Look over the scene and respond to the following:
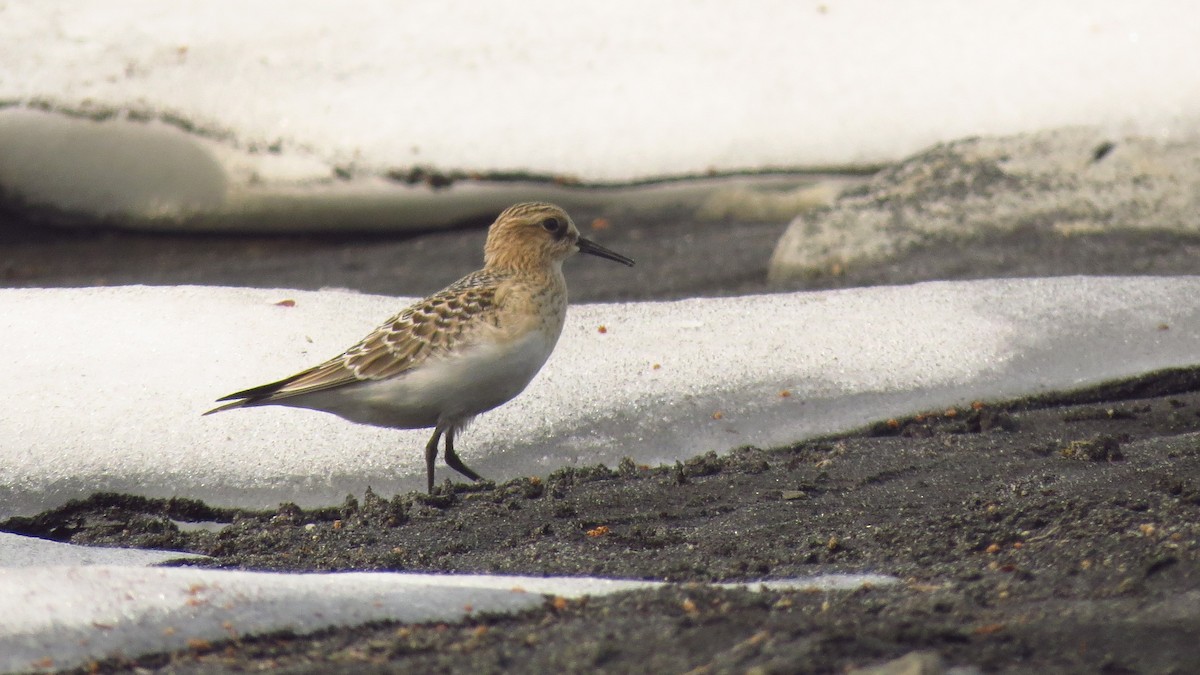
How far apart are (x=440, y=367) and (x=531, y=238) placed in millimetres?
682

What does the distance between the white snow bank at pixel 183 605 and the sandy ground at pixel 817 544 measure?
0.05 metres

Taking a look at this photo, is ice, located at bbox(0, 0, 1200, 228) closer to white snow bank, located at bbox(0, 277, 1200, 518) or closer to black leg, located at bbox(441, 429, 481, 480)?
white snow bank, located at bbox(0, 277, 1200, 518)

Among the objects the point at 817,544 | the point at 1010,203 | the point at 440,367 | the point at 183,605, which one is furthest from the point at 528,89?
the point at 183,605

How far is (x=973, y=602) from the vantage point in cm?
292

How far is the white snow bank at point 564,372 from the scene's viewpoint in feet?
15.4

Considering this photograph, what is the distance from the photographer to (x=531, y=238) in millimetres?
4949

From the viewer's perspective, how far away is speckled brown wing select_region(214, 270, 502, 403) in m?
4.51

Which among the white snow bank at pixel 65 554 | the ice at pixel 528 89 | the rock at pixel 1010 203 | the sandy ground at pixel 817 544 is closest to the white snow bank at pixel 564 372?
Result: the sandy ground at pixel 817 544

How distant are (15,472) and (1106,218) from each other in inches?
208

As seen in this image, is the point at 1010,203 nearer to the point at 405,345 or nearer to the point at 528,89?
the point at 528,89

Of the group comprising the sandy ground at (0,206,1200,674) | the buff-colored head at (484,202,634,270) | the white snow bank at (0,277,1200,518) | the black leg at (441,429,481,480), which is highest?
the buff-colored head at (484,202,634,270)

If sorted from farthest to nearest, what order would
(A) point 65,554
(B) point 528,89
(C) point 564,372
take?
1. (B) point 528,89
2. (C) point 564,372
3. (A) point 65,554

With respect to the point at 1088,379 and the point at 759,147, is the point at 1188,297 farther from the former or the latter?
the point at 759,147

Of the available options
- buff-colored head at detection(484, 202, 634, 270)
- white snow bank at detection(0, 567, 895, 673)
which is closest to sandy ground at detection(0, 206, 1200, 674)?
white snow bank at detection(0, 567, 895, 673)
